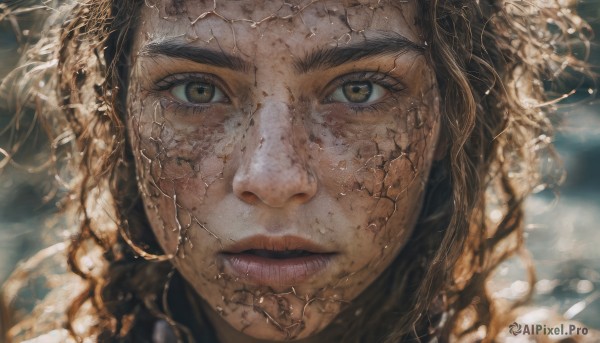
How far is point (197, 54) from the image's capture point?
1.77 m

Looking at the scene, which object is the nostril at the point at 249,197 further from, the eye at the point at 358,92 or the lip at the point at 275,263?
the eye at the point at 358,92

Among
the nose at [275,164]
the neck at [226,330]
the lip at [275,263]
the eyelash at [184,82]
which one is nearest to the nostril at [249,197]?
the nose at [275,164]

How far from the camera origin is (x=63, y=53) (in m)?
2.22

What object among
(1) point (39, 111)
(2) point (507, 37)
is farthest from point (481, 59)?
(1) point (39, 111)

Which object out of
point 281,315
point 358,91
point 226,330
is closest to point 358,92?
point 358,91

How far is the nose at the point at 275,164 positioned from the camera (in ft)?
5.44

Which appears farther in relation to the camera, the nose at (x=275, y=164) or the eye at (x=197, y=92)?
the eye at (x=197, y=92)

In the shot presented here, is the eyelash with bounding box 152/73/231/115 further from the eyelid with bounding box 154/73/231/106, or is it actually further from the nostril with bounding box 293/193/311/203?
the nostril with bounding box 293/193/311/203

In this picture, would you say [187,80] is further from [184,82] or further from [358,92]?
[358,92]

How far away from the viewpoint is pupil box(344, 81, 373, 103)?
182 centimetres

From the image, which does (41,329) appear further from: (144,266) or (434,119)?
(434,119)

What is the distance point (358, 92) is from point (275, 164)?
30 centimetres

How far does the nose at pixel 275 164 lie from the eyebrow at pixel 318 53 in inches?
4.4

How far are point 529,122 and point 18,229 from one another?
2439 millimetres
